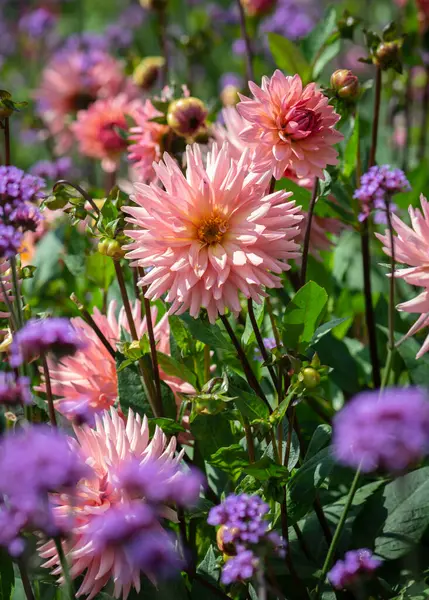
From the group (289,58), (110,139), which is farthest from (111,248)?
(110,139)

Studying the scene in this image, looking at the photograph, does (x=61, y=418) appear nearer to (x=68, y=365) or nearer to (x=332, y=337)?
(x=68, y=365)

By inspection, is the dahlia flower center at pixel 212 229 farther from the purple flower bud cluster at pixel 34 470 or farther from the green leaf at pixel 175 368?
the purple flower bud cluster at pixel 34 470

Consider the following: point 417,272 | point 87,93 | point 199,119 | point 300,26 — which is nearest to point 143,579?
point 417,272

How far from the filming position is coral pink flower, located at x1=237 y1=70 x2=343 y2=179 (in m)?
0.85

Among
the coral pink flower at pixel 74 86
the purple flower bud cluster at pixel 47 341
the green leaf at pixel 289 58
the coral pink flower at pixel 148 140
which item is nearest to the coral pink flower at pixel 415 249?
the purple flower bud cluster at pixel 47 341

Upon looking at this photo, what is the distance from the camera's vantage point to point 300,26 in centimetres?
222

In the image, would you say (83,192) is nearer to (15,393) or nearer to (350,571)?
(15,393)

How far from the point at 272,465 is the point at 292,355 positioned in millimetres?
107

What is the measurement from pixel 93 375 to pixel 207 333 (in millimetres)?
182

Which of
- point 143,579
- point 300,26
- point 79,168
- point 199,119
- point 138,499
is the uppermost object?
point 300,26

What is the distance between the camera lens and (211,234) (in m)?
0.86

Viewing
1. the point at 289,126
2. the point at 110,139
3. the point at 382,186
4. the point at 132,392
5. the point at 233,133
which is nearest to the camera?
the point at 382,186

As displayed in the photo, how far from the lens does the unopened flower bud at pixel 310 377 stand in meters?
0.78

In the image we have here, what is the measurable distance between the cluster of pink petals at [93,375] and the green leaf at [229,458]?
0.37 feet
